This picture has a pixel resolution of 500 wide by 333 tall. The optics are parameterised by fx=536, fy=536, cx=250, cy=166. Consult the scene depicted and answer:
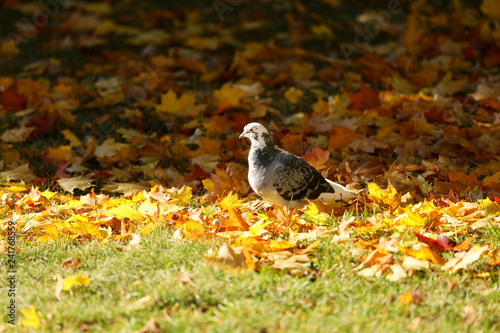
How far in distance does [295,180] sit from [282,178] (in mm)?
82

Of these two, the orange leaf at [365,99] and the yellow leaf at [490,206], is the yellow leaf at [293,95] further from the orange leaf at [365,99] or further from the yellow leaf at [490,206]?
the yellow leaf at [490,206]

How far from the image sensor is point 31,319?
2178mm

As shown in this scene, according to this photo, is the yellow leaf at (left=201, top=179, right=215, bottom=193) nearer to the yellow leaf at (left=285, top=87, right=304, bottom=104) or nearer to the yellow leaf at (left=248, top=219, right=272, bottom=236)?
the yellow leaf at (left=248, top=219, right=272, bottom=236)

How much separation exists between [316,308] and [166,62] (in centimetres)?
467

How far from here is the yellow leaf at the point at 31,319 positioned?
7.09 feet

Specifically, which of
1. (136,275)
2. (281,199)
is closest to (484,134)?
(281,199)

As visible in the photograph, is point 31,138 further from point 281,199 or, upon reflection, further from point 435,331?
point 435,331

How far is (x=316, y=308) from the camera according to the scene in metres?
2.21

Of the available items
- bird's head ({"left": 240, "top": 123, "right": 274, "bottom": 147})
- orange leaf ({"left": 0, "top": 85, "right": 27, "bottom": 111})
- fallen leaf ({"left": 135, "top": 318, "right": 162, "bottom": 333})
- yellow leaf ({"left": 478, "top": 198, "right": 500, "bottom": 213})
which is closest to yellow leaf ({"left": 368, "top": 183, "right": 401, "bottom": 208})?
yellow leaf ({"left": 478, "top": 198, "right": 500, "bottom": 213})

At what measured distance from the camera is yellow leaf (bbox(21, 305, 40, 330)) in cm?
216

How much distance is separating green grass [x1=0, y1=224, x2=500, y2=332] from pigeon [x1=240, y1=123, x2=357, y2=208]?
455 millimetres

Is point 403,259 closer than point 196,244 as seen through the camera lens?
Yes

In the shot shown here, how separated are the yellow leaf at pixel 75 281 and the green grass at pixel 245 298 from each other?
0.03 m

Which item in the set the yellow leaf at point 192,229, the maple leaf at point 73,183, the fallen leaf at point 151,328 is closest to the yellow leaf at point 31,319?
the fallen leaf at point 151,328
